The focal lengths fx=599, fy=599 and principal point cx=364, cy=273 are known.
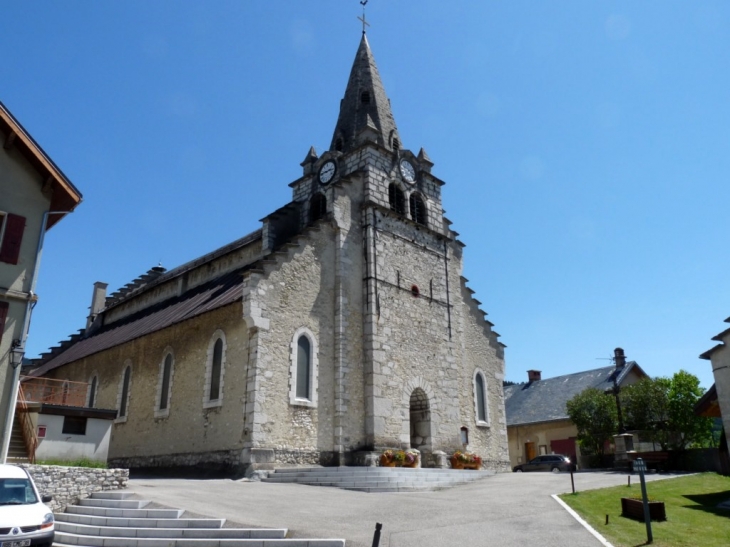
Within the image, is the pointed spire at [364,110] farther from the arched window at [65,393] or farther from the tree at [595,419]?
the tree at [595,419]

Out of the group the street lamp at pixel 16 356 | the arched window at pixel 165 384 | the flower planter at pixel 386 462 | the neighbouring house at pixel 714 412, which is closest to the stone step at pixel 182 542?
the street lamp at pixel 16 356

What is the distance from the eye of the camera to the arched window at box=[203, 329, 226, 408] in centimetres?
2241

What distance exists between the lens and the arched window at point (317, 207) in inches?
1110

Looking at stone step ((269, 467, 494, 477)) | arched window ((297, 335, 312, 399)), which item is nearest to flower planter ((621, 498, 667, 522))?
stone step ((269, 467, 494, 477))

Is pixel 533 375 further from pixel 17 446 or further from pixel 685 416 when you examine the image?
pixel 17 446

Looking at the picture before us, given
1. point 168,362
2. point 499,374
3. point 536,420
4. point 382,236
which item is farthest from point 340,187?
point 536,420

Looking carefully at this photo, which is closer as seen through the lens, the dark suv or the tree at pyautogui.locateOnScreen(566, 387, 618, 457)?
the dark suv

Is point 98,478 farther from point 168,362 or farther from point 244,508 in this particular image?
point 168,362

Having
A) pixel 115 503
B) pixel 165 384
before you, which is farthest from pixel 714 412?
pixel 165 384

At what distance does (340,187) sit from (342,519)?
53.6 feet

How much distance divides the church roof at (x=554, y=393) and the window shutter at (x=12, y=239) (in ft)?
114

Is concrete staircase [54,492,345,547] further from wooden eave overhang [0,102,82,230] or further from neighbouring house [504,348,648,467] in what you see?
neighbouring house [504,348,648,467]

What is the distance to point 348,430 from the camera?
23.0 meters

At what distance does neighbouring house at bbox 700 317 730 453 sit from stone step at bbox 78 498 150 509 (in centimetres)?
1668
